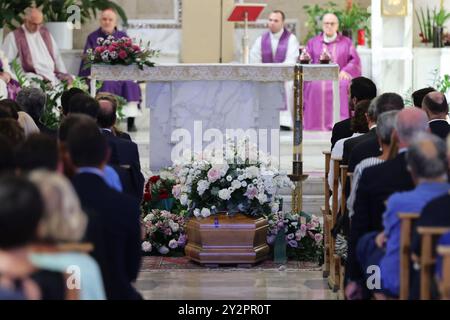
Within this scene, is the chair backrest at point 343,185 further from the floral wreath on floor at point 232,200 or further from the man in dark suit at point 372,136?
the floral wreath on floor at point 232,200

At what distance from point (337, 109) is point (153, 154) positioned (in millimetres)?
2181

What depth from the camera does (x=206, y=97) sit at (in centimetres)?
1284

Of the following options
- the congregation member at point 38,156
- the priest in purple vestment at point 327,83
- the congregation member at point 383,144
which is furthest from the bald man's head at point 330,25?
the congregation member at point 38,156

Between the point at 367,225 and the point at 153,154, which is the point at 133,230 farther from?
the point at 153,154

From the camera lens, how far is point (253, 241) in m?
9.32

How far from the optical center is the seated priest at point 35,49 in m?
15.9

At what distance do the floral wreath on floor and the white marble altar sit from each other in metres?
2.66

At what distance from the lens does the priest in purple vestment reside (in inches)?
642

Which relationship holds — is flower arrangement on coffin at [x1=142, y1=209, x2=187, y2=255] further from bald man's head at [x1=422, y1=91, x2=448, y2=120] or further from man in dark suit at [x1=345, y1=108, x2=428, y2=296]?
man in dark suit at [x1=345, y1=108, x2=428, y2=296]

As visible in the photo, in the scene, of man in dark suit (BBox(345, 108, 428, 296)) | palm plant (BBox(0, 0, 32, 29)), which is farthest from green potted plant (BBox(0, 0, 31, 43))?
man in dark suit (BBox(345, 108, 428, 296))

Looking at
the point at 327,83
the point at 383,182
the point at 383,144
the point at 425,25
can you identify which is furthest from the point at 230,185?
the point at 425,25
